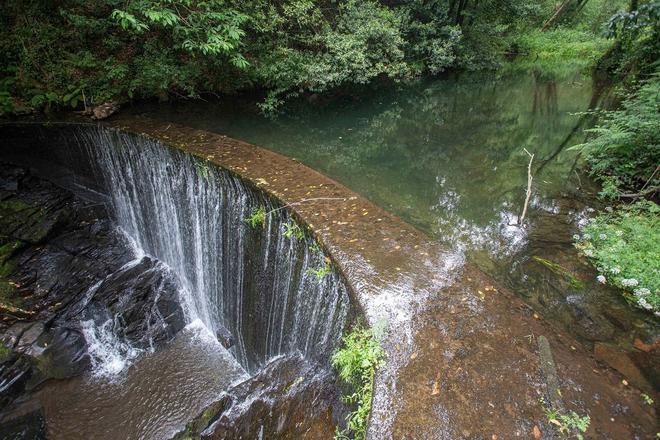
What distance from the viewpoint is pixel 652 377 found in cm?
316

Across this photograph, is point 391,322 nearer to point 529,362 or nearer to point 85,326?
point 529,362

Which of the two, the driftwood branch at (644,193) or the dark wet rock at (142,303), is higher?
the driftwood branch at (644,193)

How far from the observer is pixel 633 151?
6.09m

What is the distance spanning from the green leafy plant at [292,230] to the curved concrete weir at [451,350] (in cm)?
12

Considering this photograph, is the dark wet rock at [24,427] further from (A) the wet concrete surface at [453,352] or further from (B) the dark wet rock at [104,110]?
(B) the dark wet rock at [104,110]

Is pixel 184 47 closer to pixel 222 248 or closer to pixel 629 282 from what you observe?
pixel 222 248

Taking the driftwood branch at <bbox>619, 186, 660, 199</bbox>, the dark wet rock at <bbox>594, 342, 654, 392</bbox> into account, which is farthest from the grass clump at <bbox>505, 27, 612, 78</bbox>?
the dark wet rock at <bbox>594, 342, 654, 392</bbox>

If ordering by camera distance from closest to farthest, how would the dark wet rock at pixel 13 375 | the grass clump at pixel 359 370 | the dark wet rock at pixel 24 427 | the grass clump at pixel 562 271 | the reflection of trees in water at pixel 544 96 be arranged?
the grass clump at pixel 359 370
the grass clump at pixel 562 271
the dark wet rock at pixel 24 427
the dark wet rock at pixel 13 375
the reflection of trees in water at pixel 544 96

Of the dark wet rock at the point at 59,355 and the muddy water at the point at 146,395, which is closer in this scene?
the muddy water at the point at 146,395

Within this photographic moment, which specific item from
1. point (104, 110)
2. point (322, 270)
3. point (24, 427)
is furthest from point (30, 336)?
point (322, 270)

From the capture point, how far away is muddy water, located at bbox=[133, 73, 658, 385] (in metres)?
4.23

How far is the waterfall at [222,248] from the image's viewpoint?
14.4 ft

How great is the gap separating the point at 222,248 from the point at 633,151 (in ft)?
23.2

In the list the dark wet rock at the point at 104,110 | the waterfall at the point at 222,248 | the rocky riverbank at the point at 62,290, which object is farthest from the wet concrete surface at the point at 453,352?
the dark wet rock at the point at 104,110
